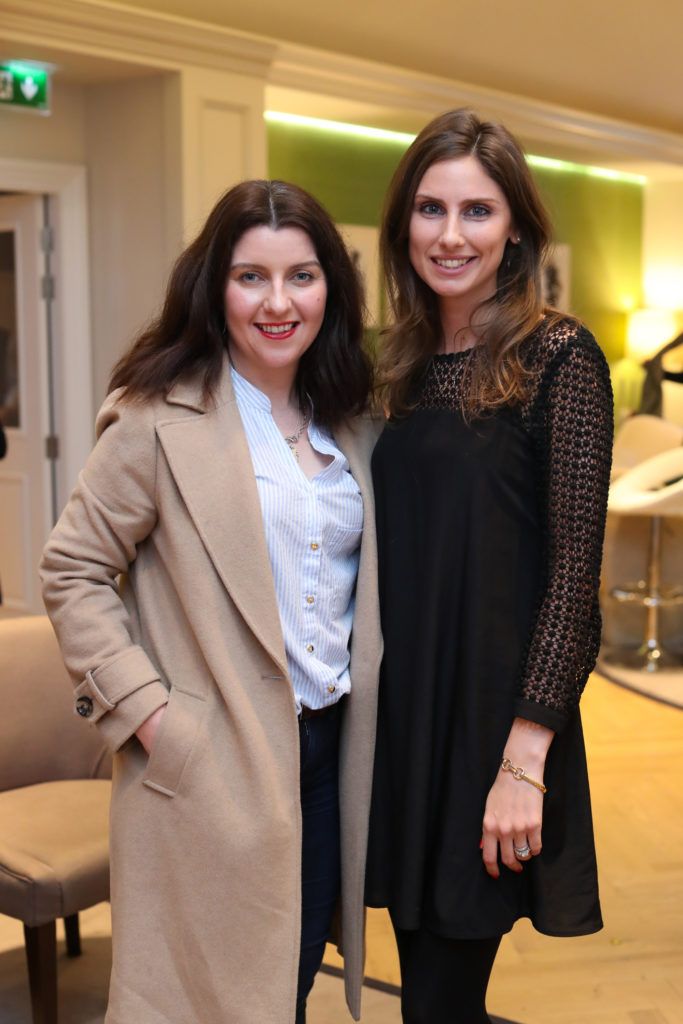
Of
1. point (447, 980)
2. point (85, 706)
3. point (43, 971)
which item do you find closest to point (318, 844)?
point (447, 980)

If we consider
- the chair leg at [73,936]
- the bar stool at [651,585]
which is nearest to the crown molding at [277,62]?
the bar stool at [651,585]

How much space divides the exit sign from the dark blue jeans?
4.71m

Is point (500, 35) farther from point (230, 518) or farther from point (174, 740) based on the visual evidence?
point (174, 740)

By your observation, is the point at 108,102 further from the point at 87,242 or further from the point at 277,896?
the point at 277,896

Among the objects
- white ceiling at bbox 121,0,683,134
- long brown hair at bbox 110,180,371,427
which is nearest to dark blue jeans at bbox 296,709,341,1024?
long brown hair at bbox 110,180,371,427

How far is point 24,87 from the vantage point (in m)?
5.77

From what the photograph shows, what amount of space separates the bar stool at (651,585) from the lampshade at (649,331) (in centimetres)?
367

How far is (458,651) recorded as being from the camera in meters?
1.85

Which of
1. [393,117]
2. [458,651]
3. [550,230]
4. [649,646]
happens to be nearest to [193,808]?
[458,651]

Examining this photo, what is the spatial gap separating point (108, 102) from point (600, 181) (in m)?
5.32

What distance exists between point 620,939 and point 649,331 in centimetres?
753

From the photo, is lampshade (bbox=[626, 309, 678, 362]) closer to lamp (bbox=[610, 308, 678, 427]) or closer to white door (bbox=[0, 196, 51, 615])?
lamp (bbox=[610, 308, 678, 427])

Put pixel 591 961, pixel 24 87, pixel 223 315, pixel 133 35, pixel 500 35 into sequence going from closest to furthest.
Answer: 1. pixel 223 315
2. pixel 591 961
3. pixel 133 35
4. pixel 24 87
5. pixel 500 35

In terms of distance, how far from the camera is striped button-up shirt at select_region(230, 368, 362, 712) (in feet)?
5.96
